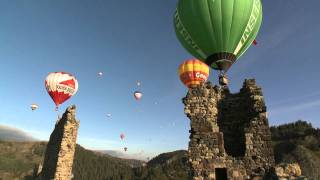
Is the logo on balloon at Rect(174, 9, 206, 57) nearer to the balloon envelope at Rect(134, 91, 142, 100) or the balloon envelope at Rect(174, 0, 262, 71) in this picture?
the balloon envelope at Rect(174, 0, 262, 71)

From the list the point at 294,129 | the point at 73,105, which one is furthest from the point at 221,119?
the point at 294,129

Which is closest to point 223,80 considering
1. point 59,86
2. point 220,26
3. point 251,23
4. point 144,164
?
point 220,26

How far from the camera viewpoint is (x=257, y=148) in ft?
45.1

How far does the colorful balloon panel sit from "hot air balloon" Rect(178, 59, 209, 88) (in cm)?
1384

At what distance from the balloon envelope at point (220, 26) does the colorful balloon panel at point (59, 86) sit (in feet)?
60.8

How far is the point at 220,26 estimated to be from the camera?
21.6 meters

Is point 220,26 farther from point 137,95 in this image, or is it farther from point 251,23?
point 137,95

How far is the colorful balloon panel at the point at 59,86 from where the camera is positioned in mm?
34094

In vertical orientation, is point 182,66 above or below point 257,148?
above

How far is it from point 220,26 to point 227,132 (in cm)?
905

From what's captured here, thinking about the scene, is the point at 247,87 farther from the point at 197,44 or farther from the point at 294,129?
the point at 294,129

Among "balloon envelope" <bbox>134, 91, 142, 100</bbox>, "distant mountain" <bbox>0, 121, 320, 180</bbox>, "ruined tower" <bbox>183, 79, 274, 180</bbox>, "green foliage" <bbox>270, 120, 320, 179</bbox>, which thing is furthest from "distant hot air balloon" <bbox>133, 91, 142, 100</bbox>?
"ruined tower" <bbox>183, 79, 274, 180</bbox>

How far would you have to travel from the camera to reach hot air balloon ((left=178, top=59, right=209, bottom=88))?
3456 cm

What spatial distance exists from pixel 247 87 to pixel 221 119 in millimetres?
2316
